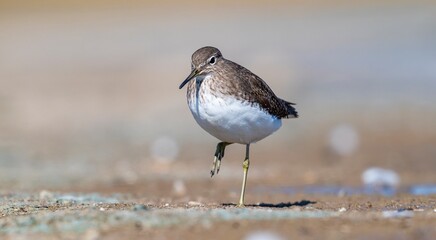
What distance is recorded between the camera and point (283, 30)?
109ft

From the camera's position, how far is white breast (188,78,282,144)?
31.8ft

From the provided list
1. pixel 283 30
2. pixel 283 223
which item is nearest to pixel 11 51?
pixel 283 30

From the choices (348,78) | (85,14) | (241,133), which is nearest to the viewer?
(241,133)

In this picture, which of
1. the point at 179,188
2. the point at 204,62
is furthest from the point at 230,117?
the point at 179,188

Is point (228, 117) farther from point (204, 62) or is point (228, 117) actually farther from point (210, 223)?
point (210, 223)

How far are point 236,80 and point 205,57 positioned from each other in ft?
1.36

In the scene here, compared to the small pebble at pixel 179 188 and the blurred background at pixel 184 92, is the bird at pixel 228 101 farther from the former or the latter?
the blurred background at pixel 184 92

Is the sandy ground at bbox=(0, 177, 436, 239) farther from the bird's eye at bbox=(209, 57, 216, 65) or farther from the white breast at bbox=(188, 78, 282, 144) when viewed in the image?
the bird's eye at bbox=(209, 57, 216, 65)

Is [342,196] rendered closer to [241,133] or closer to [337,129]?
[241,133]

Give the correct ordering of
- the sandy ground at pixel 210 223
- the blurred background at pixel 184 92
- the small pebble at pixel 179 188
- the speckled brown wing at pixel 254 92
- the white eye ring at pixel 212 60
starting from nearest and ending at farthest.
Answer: the sandy ground at pixel 210 223
the speckled brown wing at pixel 254 92
the white eye ring at pixel 212 60
the small pebble at pixel 179 188
the blurred background at pixel 184 92

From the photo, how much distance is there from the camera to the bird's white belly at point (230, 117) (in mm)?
9703

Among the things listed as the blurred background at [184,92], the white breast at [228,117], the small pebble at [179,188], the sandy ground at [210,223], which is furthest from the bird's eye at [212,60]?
the blurred background at [184,92]

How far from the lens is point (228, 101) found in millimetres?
9758

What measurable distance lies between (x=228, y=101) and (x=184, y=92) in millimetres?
11527
